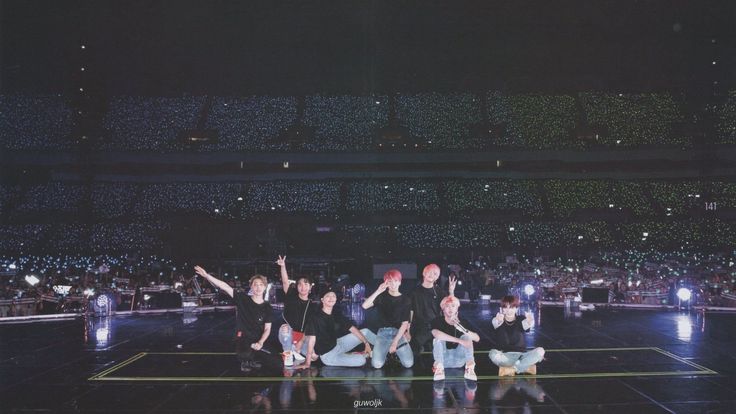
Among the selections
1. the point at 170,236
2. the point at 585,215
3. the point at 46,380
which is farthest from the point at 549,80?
the point at 46,380

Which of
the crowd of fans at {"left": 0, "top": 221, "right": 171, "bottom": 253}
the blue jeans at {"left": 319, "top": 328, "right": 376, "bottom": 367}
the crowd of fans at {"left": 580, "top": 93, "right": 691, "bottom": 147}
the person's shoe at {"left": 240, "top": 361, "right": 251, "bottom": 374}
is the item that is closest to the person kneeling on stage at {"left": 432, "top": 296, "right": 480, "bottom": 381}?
the blue jeans at {"left": 319, "top": 328, "right": 376, "bottom": 367}

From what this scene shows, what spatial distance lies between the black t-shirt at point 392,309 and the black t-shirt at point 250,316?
190 cm

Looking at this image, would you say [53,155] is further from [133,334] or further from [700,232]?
[700,232]

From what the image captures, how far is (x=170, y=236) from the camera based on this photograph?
2416 centimetres

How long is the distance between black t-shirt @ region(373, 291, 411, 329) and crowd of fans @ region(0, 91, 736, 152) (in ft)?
61.0

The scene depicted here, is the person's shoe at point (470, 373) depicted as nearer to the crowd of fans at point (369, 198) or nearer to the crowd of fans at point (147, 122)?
the crowd of fans at point (369, 198)

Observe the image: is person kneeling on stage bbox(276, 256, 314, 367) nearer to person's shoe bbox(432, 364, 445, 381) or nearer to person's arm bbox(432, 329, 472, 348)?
person's arm bbox(432, 329, 472, 348)

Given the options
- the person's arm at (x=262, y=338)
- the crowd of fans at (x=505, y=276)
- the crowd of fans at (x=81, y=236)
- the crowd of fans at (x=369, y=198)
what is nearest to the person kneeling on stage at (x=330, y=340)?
the person's arm at (x=262, y=338)

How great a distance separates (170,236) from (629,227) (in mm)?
21731

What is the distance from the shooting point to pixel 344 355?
8.80 m

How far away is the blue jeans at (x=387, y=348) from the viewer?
8625 mm

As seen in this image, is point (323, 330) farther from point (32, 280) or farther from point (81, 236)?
point (81, 236)

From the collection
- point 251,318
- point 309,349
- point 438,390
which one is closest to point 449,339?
point 438,390

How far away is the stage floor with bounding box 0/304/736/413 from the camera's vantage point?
680cm
